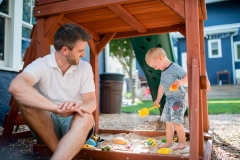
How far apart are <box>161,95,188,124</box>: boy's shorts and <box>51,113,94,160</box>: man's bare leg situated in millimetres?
1087

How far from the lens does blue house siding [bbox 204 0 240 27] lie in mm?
15430

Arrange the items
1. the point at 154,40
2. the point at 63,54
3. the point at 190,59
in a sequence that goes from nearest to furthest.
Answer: the point at 190,59 < the point at 63,54 < the point at 154,40

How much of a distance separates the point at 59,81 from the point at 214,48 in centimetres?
1535

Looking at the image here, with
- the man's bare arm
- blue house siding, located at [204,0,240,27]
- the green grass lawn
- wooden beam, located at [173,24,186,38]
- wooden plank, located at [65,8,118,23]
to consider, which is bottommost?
the green grass lawn

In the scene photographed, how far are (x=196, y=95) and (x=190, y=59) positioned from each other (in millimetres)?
325

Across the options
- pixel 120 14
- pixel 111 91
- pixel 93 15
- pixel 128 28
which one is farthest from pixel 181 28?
pixel 111 91

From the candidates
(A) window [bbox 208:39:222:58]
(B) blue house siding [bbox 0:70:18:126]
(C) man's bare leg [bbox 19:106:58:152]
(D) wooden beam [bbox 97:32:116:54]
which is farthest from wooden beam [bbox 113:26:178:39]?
(A) window [bbox 208:39:222:58]

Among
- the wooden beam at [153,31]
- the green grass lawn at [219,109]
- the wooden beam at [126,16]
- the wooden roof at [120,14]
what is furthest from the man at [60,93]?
the green grass lawn at [219,109]

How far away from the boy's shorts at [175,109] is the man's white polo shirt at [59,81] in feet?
3.28

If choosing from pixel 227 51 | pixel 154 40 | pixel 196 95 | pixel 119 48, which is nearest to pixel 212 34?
pixel 227 51

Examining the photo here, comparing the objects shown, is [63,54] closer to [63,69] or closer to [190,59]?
[63,69]

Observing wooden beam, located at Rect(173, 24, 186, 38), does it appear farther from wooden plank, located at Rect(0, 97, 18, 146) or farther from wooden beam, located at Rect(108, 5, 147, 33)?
wooden plank, located at Rect(0, 97, 18, 146)

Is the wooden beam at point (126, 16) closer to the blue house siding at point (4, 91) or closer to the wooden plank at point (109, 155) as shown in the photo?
the wooden plank at point (109, 155)

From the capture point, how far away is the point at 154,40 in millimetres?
4090
